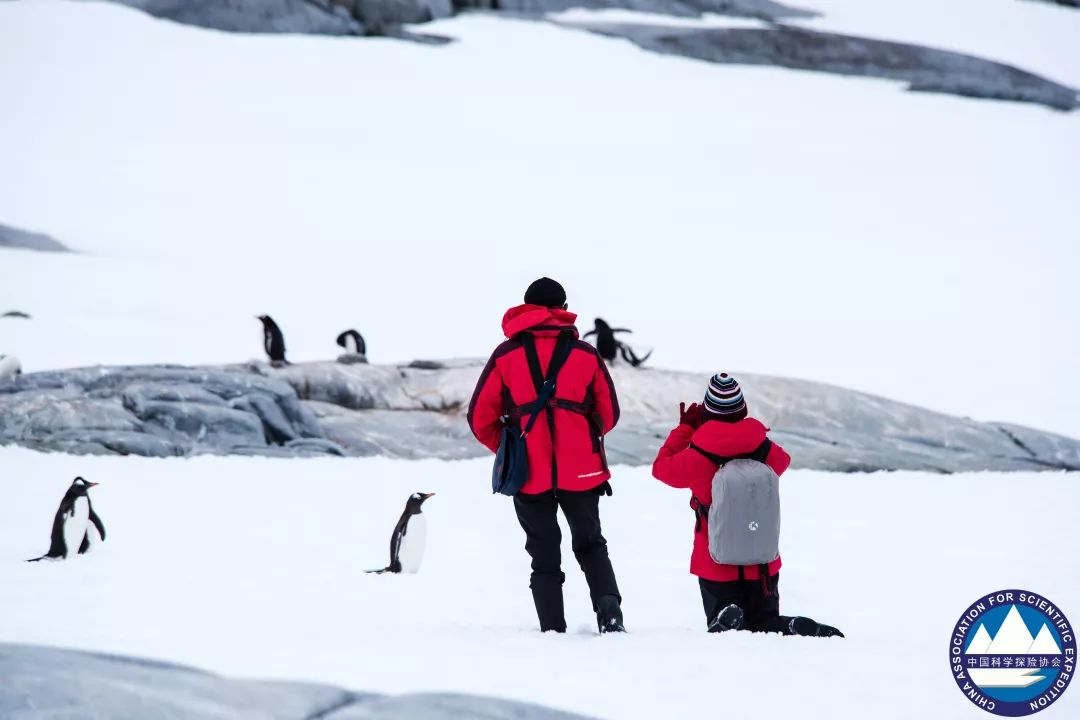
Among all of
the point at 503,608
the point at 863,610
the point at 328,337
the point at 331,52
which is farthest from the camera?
the point at 331,52

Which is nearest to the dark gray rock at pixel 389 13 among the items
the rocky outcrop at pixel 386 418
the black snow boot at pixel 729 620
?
the rocky outcrop at pixel 386 418

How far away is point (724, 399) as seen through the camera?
422 cm

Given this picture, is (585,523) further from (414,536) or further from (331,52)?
(331,52)

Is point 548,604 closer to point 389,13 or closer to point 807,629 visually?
point 807,629

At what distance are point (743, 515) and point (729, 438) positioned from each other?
260 mm

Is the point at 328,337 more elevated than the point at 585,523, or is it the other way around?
the point at 585,523

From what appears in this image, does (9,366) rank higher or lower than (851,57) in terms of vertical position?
lower

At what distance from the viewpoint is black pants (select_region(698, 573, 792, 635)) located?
4.26m

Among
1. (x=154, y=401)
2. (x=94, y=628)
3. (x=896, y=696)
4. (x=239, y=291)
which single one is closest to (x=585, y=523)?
(x=896, y=696)

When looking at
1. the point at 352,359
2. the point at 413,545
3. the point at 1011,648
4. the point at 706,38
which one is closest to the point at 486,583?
the point at 413,545

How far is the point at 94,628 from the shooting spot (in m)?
3.93

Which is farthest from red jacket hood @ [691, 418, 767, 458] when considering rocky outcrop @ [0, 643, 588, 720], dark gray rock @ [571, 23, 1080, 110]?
dark gray rock @ [571, 23, 1080, 110]

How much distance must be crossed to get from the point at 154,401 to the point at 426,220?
457 inches

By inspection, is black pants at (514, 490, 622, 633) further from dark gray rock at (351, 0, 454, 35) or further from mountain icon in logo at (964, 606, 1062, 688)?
dark gray rock at (351, 0, 454, 35)
